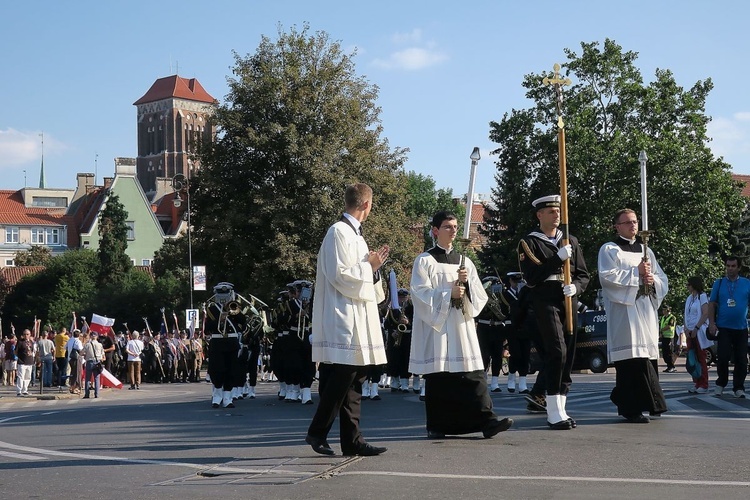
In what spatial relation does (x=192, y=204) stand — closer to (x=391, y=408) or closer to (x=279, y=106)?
(x=279, y=106)

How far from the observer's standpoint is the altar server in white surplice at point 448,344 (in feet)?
35.0

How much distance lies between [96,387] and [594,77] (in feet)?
127

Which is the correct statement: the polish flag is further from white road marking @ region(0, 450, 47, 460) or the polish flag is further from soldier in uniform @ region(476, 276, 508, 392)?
white road marking @ region(0, 450, 47, 460)

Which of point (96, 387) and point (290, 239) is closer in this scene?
point (96, 387)

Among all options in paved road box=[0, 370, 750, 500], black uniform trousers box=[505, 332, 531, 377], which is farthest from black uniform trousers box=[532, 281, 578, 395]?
black uniform trousers box=[505, 332, 531, 377]

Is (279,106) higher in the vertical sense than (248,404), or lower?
higher

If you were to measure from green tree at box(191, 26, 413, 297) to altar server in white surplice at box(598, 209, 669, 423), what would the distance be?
118 feet

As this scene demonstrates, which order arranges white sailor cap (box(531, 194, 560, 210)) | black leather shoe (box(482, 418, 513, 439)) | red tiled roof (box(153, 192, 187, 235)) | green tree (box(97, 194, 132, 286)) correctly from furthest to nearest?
red tiled roof (box(153, 192, 187, 235)) < green tree (box(97, 194, 132, 286)) < white sailor cap (box(531, 194, 560, 210)) < black leather shoe (box(482, 418, 513, 439))

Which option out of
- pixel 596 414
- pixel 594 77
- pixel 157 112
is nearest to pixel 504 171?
pixel 594 77

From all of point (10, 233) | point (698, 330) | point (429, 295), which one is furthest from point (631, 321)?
point (10, 233)

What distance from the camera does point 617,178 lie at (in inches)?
2148

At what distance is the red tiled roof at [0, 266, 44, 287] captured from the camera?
93500 millimetres

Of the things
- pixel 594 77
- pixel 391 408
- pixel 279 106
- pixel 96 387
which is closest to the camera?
pixel 391 408

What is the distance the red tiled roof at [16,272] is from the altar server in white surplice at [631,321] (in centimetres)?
8527
